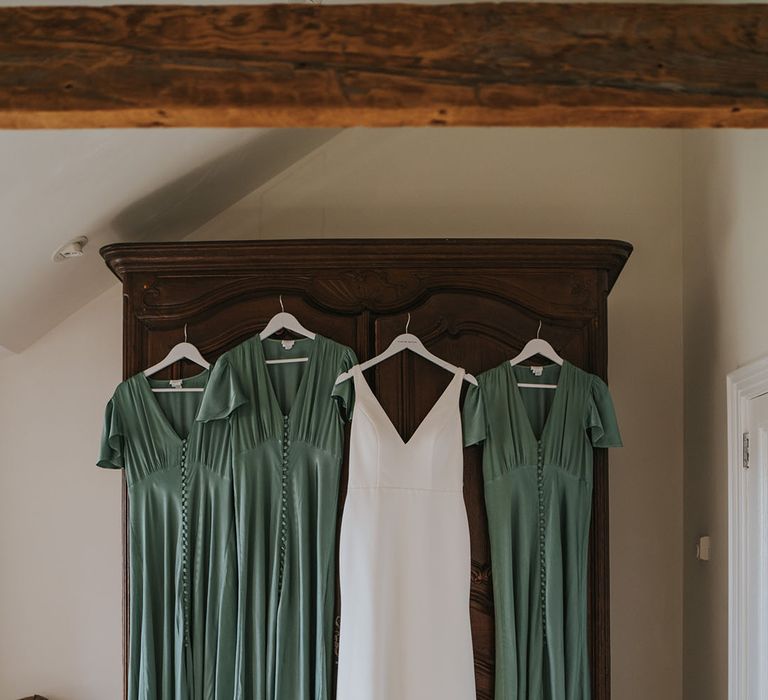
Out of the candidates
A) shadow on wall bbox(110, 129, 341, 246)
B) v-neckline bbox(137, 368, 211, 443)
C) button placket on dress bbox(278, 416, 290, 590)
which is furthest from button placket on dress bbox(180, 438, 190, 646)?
shadow on wall bbox(110, 129, 341, 246)

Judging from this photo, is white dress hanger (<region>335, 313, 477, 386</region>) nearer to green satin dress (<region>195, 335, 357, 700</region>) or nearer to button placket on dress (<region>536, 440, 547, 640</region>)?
green satin dress (<region>195, 335, 357, 700</region>)

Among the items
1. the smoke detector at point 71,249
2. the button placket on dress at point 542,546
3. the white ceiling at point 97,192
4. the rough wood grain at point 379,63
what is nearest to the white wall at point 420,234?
the white ceiling at point 97,192

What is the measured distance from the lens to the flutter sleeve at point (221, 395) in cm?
293

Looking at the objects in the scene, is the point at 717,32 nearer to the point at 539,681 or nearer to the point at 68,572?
the point at 539,681

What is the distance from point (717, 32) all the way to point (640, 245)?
1.88m

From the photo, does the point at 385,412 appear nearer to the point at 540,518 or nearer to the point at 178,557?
the point at 540,518

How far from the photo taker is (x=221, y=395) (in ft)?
9.67

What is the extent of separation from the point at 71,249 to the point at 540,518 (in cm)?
146

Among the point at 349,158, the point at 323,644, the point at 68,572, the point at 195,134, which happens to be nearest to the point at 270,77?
the point at 195,134

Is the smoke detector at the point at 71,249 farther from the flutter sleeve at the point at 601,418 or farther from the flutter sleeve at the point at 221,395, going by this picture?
the flutter sleeve at the point at 601,418

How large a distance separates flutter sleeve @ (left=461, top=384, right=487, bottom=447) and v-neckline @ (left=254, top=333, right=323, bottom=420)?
16.9 inches

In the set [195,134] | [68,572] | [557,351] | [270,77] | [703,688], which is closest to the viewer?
[270,77]

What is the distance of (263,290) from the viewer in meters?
3.05

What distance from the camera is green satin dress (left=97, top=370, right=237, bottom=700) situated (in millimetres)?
2893
